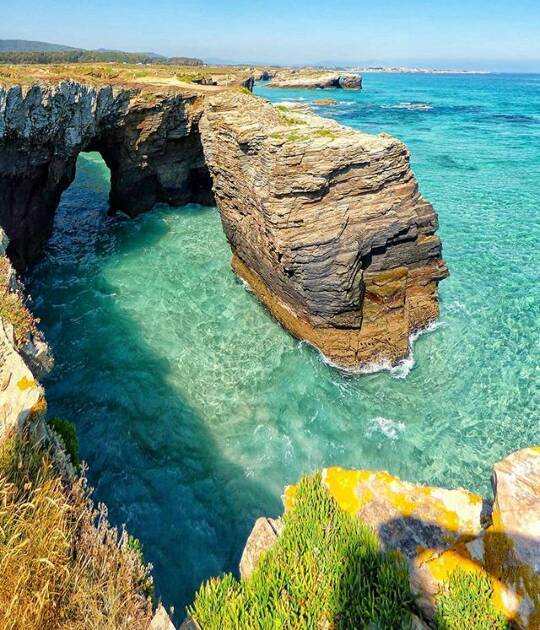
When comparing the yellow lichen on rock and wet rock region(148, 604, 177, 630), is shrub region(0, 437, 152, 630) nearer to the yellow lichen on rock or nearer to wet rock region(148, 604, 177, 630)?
wet rock region(148, 604, 177, 630)

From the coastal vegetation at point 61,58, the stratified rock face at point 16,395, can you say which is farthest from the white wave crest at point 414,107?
the stratified rock face at point 16,395

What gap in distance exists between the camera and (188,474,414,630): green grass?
526 cm

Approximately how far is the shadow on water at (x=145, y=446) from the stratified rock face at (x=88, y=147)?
14.1 ft

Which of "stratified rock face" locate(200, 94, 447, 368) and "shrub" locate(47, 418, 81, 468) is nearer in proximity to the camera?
"shrub" locate(47, 418, 81, 468)

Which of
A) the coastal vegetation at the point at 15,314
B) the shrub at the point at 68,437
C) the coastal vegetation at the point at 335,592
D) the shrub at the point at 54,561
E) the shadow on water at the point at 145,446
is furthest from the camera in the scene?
the shadow on water at the point at 145,446

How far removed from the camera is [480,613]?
5.07m

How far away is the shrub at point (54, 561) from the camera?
14.9 ft

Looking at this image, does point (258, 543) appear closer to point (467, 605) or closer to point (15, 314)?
point (467, 605)

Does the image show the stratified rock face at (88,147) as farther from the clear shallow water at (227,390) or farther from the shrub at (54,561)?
the shrub at (54,561)

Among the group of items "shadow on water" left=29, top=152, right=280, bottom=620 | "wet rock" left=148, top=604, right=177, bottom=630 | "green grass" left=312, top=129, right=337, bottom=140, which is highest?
"green grass" left=312, top=129, right=337, bottom=140

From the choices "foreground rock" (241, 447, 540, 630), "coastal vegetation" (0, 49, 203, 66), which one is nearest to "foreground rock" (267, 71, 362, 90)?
"coastal vegetation" (0, 49, 203, 66)

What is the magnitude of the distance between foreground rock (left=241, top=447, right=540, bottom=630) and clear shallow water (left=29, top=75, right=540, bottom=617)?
521 centimetres

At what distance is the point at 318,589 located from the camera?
18.2ft

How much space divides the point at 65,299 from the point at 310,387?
12.6 m
